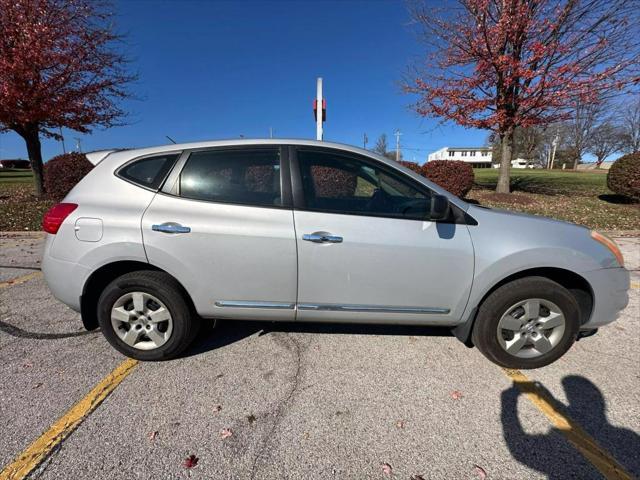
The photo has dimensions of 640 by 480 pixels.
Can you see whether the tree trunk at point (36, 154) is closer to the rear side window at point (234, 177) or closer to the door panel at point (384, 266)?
the rear side window at point (234, 177)

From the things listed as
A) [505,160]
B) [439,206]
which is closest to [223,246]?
[439,206]

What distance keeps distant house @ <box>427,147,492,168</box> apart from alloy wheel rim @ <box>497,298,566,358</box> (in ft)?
277

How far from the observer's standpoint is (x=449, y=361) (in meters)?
2.60

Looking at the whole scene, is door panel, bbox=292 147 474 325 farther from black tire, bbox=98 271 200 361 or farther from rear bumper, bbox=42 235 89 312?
rear bumper, bbox=42 235 89 312

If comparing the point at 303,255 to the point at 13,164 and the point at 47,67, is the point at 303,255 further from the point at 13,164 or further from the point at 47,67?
the point at 13,164

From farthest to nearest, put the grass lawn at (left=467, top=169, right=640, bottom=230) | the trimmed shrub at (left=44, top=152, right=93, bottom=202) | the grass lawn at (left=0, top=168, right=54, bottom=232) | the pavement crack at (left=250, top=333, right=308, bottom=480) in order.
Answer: the trimmed shrub at (left=44, top=152, right=93, bottom=202), the grass lawn at (left=467, top=169, right=640, bottom=230), the grass lawn at (left=0, top=168, right=54, bottom=232), the pavement crack at (left=250, top=333, right=308, bottom=480)

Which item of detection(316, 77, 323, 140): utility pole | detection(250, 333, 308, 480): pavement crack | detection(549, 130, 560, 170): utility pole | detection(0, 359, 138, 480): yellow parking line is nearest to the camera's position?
detection(0, 359, 138, 480): yellow parking line

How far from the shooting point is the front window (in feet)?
7.72

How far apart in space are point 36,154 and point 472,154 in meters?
93.4

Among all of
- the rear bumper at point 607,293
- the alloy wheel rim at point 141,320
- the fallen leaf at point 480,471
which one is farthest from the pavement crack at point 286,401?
the rear bumper at point 607,293

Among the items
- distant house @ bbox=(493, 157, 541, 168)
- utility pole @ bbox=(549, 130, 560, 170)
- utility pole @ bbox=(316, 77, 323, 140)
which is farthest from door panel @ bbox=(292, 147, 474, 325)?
distant house @ bbox=(493, 157, 541, 168)

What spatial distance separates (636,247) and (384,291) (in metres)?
6.99

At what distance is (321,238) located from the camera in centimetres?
225

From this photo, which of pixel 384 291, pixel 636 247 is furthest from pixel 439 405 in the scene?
pixel 636 247
